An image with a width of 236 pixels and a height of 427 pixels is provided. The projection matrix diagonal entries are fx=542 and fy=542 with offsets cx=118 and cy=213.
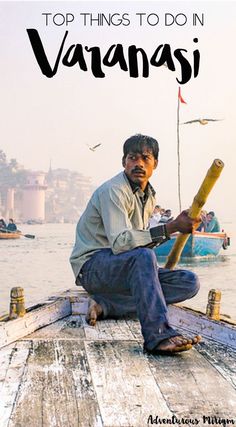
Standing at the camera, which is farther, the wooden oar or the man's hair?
the man's hair

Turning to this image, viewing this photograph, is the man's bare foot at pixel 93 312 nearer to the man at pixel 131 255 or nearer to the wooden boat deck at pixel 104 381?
the man at pixel 131 255

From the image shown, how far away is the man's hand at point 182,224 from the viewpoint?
10.0 feet

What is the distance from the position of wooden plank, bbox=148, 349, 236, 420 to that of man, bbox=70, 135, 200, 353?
0.33 ft

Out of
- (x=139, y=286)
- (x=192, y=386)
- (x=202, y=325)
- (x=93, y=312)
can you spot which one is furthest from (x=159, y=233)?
(x=192, y=386)

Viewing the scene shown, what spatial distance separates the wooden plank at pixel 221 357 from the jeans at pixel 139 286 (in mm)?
234

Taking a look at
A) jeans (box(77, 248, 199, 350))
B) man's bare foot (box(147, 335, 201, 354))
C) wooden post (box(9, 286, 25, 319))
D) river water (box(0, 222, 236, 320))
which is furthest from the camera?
river water (box(0, 222, 236, 320))

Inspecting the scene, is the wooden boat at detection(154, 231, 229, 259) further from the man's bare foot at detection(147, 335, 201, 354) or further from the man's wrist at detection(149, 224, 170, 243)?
the man's bare foot at detection(147, 335, 201, 354)

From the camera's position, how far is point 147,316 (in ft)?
9.27

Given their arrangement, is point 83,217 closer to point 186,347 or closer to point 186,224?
point 186,224

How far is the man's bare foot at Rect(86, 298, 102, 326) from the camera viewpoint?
3.53m

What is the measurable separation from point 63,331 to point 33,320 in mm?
A: 196

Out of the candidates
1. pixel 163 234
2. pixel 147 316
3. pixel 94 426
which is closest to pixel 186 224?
pixel 163 234

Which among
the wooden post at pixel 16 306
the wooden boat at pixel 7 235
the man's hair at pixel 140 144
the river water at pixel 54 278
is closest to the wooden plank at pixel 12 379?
the wooden post at pixel 16 306

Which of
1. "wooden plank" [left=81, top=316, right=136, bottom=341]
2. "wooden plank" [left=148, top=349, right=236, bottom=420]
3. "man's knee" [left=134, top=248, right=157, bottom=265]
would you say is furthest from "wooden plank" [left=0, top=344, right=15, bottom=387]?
"man's knee" [left=134, top=248, right=157, bottom=265]
